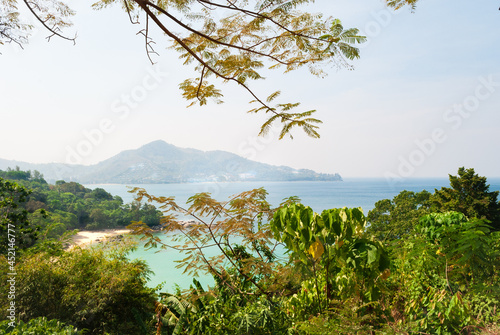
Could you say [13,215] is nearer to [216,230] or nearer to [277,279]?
[216,230]

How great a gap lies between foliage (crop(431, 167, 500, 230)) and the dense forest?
26.1 ft

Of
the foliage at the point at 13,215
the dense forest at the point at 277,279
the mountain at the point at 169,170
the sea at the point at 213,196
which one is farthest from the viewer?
the mountain at the point at 169,170

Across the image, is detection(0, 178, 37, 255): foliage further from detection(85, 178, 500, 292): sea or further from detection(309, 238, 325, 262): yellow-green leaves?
detection(309, 238, 325, 262): yellow-green leaves

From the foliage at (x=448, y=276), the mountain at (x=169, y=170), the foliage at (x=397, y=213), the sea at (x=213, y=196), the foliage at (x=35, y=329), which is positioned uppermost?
the mountain at (x=169, y=170)

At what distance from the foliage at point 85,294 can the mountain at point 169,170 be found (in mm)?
47519

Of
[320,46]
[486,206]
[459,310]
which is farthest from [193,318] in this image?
[486,206]

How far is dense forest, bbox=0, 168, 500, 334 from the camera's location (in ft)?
5.87

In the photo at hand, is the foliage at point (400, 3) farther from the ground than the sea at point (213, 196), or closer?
farther from the ground

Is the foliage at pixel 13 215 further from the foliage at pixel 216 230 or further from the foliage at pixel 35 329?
the foliage at pixel 35 329

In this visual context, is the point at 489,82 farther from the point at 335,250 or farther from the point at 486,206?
the point at 335,250

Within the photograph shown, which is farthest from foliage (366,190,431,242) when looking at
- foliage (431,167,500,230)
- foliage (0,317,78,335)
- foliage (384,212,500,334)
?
foliage (0,317,78,335)

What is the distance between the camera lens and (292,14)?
2.16 metres

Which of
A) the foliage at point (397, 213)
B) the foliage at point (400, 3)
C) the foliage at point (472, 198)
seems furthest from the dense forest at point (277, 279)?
the foliage at point (397, 213)

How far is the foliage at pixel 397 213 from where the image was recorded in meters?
11.8
